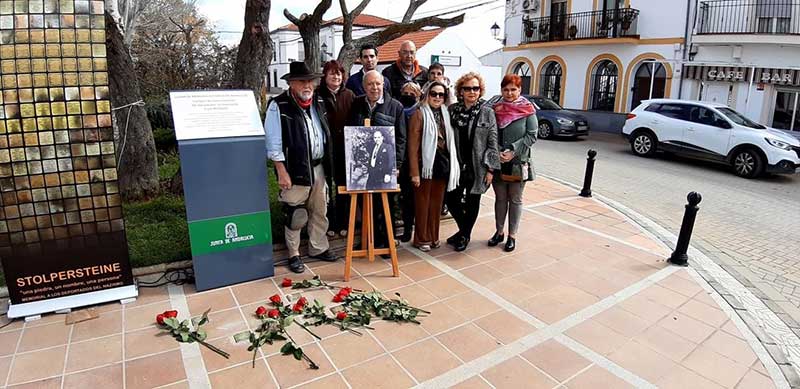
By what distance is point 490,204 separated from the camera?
23.2 feet

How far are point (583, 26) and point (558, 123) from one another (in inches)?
219

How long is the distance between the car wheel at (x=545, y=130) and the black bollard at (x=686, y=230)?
1062 cm

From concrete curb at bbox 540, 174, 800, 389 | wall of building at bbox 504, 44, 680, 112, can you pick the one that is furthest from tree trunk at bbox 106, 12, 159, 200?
wall of building at bbox 504, 44, 680, 112

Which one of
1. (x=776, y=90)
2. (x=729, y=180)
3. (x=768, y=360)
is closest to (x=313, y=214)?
(x=768, y=360)

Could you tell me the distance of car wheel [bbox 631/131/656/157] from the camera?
12352mm

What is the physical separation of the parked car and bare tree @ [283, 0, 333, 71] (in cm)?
909

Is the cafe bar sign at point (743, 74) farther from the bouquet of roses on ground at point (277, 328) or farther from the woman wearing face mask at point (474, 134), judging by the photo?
the bouquet of roses on ground at point (277, 328)

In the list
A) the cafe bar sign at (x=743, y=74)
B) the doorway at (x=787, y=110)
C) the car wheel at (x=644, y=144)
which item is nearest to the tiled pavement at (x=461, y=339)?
the car wheel at (x=644, y=144)

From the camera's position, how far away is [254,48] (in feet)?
19.8

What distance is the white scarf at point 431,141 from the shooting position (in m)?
4.68

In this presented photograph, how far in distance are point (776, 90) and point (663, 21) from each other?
13.0ft

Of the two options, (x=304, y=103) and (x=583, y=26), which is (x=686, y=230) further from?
(x=583, y=26)

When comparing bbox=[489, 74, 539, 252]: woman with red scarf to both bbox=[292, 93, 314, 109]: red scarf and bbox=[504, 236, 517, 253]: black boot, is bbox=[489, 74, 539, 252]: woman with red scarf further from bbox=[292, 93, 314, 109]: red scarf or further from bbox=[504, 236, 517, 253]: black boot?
bbox=[292, 93, 314, 109]: red scarf

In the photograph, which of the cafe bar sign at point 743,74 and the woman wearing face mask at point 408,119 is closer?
the woman wearing face mask at point 408,119
